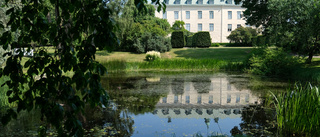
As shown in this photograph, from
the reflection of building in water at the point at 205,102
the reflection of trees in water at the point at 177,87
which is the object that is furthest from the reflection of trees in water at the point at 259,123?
the reflection of trees in water at the point at 177,87

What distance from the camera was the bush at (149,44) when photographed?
25391 millimetres

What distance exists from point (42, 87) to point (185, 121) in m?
4.41

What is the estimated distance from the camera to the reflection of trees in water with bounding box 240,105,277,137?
541 centimetres

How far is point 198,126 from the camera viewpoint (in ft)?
19.6

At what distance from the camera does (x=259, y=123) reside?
6039 millimetres

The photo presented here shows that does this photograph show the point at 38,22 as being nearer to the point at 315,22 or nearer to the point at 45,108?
the point at 45,108

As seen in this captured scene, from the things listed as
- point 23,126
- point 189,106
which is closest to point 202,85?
point 189,106

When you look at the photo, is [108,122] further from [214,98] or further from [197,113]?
[214,98]

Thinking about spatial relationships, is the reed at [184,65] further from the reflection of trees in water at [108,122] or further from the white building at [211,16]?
the white building at [211,16]

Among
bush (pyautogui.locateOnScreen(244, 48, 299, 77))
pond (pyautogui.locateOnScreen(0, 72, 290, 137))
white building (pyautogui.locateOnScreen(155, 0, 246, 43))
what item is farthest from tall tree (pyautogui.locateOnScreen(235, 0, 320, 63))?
white building (pyautogui.locateOnScreen(155, 0, 246, 43))

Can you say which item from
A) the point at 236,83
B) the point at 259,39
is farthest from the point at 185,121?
the point at 259,39

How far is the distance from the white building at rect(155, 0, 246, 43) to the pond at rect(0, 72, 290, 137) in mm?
40445

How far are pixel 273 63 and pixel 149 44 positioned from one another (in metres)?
12.2

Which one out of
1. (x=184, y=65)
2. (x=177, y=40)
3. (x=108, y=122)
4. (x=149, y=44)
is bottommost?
(x=108, y=122)
